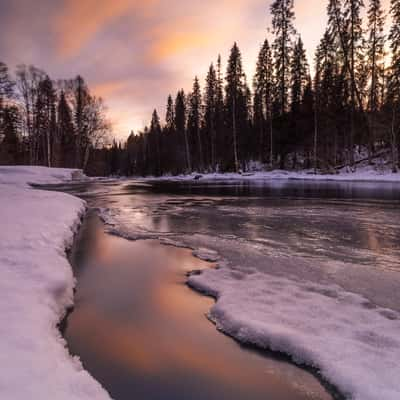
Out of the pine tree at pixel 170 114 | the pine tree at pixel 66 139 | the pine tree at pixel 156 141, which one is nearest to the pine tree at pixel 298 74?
the pine tree at pixel 170 114

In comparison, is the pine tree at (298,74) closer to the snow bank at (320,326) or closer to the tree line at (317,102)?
the tree line at (317,102)

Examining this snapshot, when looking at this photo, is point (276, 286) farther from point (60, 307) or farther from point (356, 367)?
point (60, 307)

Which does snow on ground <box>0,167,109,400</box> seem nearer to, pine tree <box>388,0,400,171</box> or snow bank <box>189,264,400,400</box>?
snow bank <box>189,264,400,400</box>

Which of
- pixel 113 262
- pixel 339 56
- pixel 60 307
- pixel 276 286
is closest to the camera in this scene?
pixel 60 307

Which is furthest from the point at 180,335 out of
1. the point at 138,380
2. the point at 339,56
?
the point at 339,56

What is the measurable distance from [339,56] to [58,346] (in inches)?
1312

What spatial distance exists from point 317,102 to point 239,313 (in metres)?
31.8

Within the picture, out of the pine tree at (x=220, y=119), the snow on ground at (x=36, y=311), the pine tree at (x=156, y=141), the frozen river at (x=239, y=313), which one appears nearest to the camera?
the snow on ground at (x=36, y=311)

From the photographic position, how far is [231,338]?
2711mm

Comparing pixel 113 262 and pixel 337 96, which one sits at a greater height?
pixel 337 96

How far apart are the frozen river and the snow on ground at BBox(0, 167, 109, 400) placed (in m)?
0.28

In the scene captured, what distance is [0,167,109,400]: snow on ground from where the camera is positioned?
5.60 feet

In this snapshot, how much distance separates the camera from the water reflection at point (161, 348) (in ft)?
6.91

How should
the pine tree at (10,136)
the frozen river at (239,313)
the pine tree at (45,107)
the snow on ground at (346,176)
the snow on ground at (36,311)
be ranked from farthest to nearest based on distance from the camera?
the pine tree at (45,107)
the pine tree at (10,136)
the snow on ground at (346,176)
the frozen river at (239,313)
the snow on ground at (36,311)
